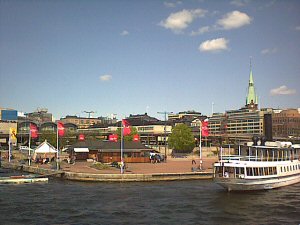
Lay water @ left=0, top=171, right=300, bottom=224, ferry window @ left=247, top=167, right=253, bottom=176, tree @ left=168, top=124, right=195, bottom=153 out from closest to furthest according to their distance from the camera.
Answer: water @ left=0, top=171, right=300, bottom=224
ferry window @ left=247, top=167, right=253, bottom=176
tree @ left=168, top=124, right=195, bottom=153

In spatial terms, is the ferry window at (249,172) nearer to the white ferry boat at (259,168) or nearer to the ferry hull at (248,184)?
the white ferry boat at (259,168)

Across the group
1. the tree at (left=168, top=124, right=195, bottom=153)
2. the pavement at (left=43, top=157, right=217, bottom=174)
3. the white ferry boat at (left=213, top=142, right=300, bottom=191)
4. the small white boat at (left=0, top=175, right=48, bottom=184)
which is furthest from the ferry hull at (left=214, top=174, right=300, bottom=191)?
the tree at (left=168, top=124, right=195, bottom=153)

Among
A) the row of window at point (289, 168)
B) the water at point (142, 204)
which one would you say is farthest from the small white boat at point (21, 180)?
the row of window at point (289, 168)

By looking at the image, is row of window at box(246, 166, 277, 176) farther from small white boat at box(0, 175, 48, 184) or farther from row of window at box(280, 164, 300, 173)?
small white boat at box(0, 175, 48, 184)

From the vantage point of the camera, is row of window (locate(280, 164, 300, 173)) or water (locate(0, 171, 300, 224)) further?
row of window (locate(280, 164, 300, 173))

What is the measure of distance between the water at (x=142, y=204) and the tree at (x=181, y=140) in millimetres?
68754

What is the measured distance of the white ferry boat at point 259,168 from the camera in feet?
173

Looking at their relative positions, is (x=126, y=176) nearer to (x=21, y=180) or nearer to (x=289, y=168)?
(x=21, y=180)

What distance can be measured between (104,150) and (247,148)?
3736cm

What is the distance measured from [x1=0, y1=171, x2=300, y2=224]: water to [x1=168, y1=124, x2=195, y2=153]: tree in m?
68.8

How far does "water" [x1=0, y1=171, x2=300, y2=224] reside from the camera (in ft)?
125

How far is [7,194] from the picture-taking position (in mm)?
50875

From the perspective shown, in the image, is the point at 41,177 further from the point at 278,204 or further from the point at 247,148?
the point at 278,204

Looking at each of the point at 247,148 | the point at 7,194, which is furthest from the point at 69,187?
the point at 247,148
